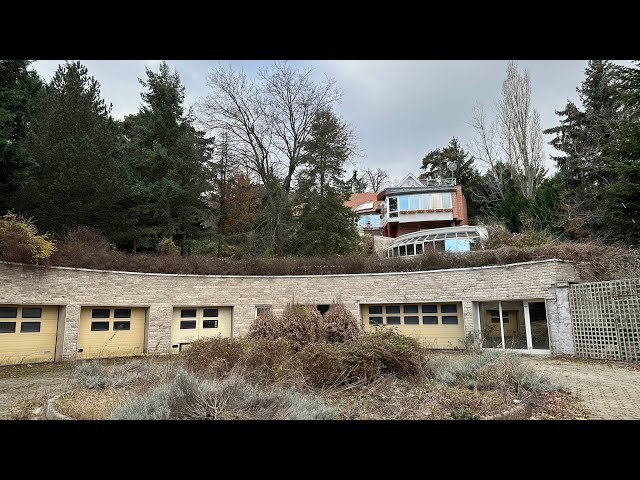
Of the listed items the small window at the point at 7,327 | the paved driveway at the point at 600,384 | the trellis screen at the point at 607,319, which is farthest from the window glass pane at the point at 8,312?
the trellis screen at the point at 607,319

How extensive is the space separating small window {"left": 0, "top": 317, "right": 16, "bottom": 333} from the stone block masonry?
2.15 ft

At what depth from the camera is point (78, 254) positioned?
45.2ft

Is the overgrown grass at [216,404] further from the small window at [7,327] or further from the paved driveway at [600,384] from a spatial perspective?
the small window at [7,327]

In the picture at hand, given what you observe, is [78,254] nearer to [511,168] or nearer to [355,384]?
[355,384]

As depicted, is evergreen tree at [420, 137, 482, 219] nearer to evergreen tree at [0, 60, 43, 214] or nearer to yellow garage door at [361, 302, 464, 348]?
yellow garage door at [361, 302, 464, 348]

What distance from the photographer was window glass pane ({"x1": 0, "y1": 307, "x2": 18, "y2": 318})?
11828 millimetres

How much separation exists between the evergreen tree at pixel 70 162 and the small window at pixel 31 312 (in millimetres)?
4981

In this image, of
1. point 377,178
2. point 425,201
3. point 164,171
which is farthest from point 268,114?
point 377,178

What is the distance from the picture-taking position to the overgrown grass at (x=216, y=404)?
4.78 m

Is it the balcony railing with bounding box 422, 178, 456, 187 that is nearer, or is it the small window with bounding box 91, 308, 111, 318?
the small window with bounding box 91, 308, 111, 318

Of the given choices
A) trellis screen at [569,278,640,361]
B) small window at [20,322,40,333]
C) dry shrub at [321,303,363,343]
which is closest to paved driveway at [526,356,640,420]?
trellis screen at [569,278,640,361]

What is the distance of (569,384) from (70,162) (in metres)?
17.6
